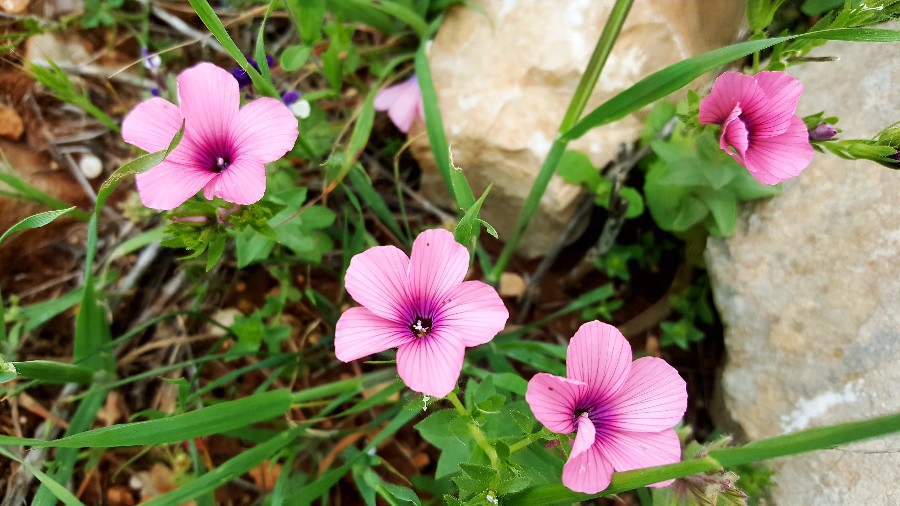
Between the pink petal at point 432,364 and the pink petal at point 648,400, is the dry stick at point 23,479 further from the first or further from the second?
the pink petal at point 648,400

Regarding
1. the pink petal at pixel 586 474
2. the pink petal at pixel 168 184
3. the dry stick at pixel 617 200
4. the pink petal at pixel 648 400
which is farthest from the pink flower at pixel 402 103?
the pink petal at pixel 586 474

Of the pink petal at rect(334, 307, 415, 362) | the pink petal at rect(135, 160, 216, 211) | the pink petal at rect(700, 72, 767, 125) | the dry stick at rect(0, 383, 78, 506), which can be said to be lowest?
the dry stick at rect(0, 383, 78, 506)

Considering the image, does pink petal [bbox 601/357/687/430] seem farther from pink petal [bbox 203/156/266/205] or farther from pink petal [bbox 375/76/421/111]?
pink petal [bbox 375/76/421/111]

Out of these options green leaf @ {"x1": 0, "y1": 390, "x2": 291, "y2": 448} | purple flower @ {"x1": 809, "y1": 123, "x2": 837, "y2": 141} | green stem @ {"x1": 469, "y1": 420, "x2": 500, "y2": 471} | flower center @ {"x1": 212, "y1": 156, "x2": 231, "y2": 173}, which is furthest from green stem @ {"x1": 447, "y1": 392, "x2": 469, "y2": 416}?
purple flower @ {"x1": 809, "y1": 123, "x2": 837, "y2": 141}

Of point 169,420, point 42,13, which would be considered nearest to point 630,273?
point 169,420

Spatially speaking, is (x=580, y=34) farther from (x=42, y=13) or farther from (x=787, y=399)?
(x=42, y=13)

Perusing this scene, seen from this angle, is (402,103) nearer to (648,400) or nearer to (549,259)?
(549,259)

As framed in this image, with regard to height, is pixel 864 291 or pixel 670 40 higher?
pixel 670 40
